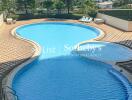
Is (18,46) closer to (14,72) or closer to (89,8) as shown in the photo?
(14,72)

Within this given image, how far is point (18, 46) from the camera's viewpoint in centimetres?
2184

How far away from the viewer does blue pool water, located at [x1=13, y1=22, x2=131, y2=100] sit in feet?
44.4

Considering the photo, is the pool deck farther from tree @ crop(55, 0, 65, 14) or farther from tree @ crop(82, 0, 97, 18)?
tree @ crop(55, 0, 65, 14)

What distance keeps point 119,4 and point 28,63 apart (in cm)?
3217

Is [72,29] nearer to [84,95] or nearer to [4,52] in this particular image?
[4,52]

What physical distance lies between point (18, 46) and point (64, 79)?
24.7 feet

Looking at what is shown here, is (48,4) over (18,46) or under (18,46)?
over

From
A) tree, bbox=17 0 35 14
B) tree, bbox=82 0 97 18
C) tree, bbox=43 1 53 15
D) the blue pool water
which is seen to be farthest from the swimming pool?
tree, bbox=17 0 35 14

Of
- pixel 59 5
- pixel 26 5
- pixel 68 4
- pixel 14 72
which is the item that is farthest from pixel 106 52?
pixel 26 5

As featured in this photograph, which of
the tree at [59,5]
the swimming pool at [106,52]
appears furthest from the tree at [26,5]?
the swimming pool at [106,52]

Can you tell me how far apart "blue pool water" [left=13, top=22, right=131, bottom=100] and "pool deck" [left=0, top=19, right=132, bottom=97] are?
0.87 m

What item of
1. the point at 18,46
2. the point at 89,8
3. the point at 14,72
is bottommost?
the point at 14,72

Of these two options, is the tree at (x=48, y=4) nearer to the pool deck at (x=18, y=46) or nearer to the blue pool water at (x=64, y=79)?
the pool deck at (x=18, y=46)

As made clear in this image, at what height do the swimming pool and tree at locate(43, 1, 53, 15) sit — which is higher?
tree at locate(43, 1, 53, 15)
